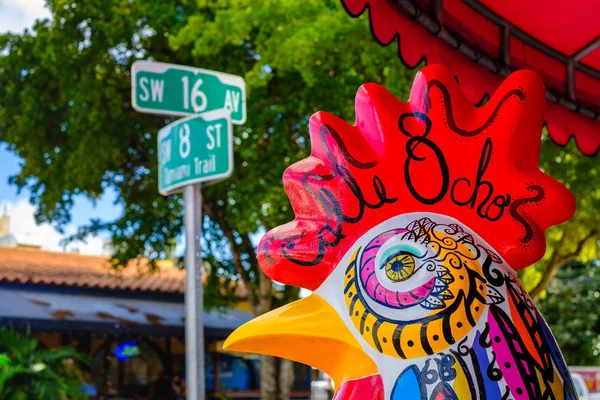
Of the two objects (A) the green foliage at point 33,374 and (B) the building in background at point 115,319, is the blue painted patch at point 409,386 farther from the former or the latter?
(B) the building in background at point 115,319

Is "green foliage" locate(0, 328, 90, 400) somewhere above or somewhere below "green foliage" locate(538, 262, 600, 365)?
below

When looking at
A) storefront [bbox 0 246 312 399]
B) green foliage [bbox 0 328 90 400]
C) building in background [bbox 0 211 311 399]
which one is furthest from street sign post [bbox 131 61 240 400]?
storefront [bbox 0 246 312 399]

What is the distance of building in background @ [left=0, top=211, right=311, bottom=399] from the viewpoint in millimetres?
15812

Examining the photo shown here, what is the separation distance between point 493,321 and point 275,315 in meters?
0.42

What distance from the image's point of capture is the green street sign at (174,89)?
3.96 metres

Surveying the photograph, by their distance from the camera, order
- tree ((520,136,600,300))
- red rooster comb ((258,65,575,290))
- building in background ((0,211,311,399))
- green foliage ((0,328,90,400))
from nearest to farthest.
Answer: red rooster comb ((258,65,575,290)), green foliage ((0,328,90,400)), tree ((520,136,600,300)), building in background ((0,211,311,399))

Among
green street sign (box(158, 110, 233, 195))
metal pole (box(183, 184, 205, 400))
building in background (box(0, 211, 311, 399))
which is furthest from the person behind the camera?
building in background (box(0, 211, 311, 399))

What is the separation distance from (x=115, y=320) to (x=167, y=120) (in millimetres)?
5549

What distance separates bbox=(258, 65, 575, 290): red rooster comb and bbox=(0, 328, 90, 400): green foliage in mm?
6817

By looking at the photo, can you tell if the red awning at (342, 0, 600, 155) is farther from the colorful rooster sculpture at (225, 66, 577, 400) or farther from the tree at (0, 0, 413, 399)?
the tree at (0, 0, 413, 399)

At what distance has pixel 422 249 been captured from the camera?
1.42m

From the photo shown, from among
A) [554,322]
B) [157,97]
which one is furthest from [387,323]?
[554,322]

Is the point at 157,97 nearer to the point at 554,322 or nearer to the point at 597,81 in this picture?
the point at 597,81

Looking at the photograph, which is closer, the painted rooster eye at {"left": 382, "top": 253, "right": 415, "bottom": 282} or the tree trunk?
the painted rooster eye at {"left": 382, "top": 253, "right": 415, "bottom": 282}
